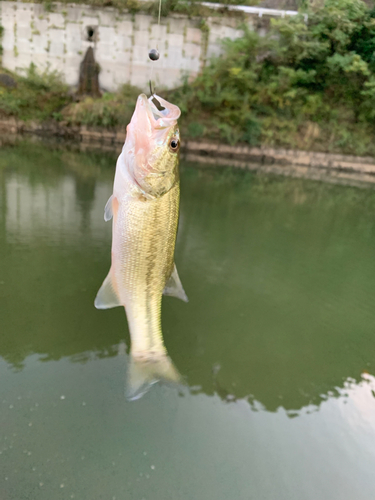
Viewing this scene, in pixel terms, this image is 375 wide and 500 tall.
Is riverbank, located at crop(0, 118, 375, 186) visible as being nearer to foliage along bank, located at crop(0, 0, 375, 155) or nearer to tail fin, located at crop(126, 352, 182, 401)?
foliage along bank, located at crop(0, 0, 375, 155)

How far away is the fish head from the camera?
1.78 metres

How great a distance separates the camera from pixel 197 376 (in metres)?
3.42

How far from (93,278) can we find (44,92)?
14458 mm

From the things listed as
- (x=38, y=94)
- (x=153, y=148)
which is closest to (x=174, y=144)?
(x=153, y=148)

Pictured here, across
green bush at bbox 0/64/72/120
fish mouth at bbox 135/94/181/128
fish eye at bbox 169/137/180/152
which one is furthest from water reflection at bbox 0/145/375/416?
green bush at bbox 0/64/72/120

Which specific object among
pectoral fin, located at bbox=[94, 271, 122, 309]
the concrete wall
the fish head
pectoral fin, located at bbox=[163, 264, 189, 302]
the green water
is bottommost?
the green water

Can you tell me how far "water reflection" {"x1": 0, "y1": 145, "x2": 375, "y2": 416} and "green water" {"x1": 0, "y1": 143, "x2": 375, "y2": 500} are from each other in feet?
0.06

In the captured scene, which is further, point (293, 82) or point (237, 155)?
point (237, 155)

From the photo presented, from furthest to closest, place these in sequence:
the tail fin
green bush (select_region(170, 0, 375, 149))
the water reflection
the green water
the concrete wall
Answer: the concrete wall
green bush (select_region(170, 0, 375, 149))
the water reflection
the green water
the tail fin

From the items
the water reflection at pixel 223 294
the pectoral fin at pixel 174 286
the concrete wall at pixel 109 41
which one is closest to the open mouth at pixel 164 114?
the pectoral fin at pixel 174 286

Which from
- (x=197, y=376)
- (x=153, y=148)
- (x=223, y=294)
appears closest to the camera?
(x=153, y=148)

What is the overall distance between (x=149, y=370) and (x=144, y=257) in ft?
2.04

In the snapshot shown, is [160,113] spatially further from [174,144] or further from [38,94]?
[38,94]

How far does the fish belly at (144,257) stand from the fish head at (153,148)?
0.09 metres
